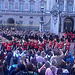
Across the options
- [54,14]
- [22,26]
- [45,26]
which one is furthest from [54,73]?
[22,26]

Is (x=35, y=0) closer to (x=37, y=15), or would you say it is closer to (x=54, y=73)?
(x=37, y=15)

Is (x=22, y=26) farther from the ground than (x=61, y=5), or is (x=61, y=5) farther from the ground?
(x=61, y=5)

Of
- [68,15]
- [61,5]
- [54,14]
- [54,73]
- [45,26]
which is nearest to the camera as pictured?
[54,73]

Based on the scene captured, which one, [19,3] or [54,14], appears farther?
[19,3]

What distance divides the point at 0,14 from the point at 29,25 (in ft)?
30.5

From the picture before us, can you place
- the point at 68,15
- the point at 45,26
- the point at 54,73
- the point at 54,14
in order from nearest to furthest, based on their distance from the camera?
the point at 54,73 → the point at 54,14 → the point at 45,26 → the point at 68,15

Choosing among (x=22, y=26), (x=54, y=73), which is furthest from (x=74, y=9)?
(x=54, y=73)

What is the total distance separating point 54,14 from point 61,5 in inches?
830

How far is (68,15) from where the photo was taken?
4375 centimetres

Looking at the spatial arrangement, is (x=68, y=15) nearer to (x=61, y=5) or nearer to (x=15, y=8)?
(x=61, y=5)

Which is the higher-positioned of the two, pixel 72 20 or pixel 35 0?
pixel 35 0

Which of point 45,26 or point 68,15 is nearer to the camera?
point 45,26

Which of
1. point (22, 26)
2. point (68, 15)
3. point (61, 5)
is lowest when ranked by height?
point (22, 26)

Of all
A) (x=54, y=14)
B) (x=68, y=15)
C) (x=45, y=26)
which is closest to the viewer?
(x=54, y=14)
